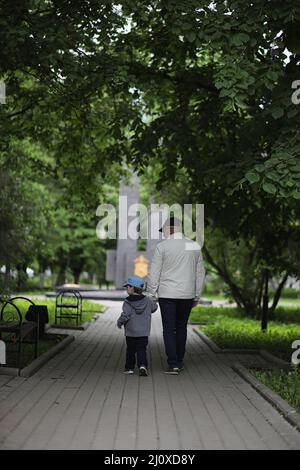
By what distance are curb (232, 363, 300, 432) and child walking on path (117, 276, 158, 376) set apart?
132 centimetres

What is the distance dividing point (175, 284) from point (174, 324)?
0.53m

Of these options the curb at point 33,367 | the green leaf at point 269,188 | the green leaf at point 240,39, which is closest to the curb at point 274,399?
the green leaf at point 269,188

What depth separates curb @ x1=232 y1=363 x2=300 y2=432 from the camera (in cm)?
656

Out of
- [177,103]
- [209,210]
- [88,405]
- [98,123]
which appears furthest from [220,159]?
[88,405]

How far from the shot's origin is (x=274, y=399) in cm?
751

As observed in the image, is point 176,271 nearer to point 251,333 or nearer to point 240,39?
point 240,39

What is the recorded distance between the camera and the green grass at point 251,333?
13.3m

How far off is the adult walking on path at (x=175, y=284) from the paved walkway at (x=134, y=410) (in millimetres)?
451

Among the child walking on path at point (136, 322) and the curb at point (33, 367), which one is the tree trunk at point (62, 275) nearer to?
the curb at point (33, 367)

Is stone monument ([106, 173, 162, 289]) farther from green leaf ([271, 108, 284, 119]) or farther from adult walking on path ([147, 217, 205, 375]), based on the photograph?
green leaf ([271, 108, 284, 119])

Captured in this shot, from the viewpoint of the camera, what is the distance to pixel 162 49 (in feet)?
41.7
